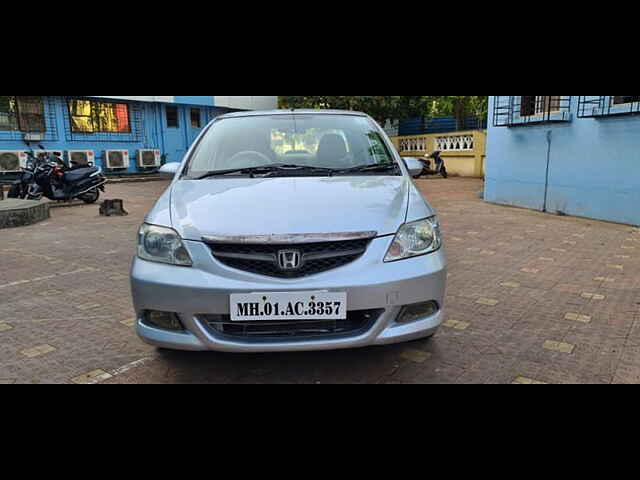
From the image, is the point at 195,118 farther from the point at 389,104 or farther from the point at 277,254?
the point at 277,254

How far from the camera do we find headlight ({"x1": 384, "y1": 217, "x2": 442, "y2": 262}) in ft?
8.09

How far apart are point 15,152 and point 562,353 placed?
1590 centimetres

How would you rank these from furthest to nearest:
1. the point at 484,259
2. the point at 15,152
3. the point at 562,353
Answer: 1. the point at 15,152
2. the point at 484,259
3. the point at 562,353

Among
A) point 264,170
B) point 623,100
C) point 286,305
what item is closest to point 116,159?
point 623,100

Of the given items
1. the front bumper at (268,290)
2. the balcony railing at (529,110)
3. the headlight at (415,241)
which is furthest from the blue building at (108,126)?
the headlight at (415,241)

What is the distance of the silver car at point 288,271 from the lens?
2316mm

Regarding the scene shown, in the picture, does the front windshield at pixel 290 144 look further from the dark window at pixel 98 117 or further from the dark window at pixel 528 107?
the dark window at pixel 98 117

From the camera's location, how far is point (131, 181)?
17.0 meters

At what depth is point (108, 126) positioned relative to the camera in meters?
17.9

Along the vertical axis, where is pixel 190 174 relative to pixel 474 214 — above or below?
above

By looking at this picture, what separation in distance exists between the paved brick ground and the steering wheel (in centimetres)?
125

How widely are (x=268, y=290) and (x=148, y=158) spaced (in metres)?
17.7
